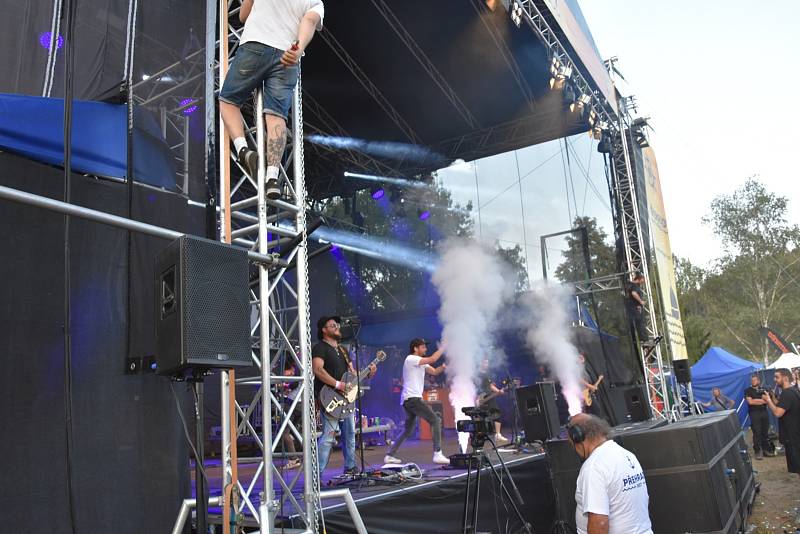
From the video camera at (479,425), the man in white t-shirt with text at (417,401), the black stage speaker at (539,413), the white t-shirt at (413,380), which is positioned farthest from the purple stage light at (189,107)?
the black stage speaker at (539,413)

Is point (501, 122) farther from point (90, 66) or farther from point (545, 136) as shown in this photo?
point (90, 66)

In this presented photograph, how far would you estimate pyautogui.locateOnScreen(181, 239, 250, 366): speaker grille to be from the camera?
8.36ft

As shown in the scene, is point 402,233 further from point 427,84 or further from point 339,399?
point 339,399

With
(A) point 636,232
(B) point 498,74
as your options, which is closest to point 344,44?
(B) point 498,74

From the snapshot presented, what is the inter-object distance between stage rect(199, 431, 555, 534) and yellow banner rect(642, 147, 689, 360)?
328 inches

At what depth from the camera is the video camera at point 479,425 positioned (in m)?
5.57

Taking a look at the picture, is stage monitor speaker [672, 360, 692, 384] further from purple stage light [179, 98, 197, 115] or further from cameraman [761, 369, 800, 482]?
purple stage light [179, 98, 197, 115]

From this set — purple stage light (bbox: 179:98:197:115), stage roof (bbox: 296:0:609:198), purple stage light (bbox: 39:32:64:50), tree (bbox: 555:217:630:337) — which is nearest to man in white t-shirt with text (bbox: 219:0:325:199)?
purple stage light (bbox: 179:98:197:115)

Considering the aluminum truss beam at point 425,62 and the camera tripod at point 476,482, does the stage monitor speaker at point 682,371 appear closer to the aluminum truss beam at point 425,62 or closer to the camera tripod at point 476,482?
the aluminum truss beam at point 425,62

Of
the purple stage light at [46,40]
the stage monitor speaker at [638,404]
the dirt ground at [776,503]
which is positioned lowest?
A: the dirt ground at [776,503]

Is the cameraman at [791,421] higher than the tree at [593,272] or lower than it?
lower

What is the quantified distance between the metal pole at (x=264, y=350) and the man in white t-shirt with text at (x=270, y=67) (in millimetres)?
51

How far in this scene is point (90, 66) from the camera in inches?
163

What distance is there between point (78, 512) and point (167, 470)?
1.84ft
